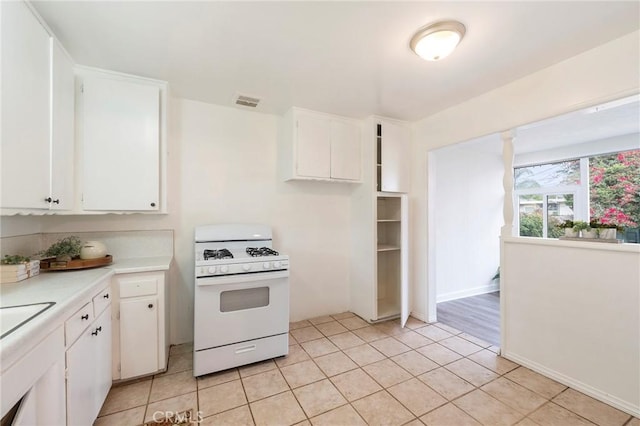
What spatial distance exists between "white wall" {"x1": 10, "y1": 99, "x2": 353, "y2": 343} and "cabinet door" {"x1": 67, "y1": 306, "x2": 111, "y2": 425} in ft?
2.89

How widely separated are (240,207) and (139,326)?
1415 millimetres

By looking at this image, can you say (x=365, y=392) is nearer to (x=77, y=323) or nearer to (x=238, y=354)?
(x=238, y=354)

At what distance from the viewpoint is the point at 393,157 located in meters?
3.24

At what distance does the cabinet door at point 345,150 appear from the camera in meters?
3.11

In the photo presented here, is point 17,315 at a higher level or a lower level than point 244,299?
higher

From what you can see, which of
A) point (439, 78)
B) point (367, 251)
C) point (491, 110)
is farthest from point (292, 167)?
point (491, 110)

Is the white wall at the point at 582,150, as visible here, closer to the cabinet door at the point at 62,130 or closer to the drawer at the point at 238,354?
the drawer at the point at 238,354

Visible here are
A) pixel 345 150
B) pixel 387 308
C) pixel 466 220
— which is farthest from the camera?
pixel 466 220

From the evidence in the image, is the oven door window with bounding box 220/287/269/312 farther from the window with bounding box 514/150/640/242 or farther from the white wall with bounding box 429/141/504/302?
the window with bounding box 514/150/640/242

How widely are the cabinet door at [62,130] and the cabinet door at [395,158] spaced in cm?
285

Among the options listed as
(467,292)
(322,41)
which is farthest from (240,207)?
(467,292)

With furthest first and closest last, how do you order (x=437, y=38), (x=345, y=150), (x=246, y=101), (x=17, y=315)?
1. (x=345, y=150)
2. (x=246, y=101)
3. (x=437, y=38)
4. (x=17, y=315)

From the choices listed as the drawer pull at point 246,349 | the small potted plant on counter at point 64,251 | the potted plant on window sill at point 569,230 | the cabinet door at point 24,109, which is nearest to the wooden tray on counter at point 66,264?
the small potted plant on counter at point 64,251

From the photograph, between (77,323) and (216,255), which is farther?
(216,255)
